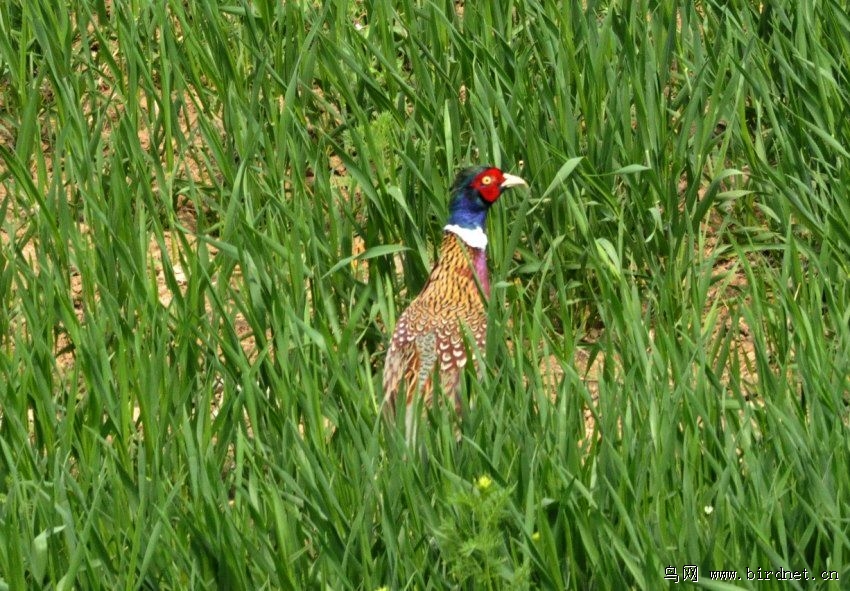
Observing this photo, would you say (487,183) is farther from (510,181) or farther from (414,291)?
(414,291)

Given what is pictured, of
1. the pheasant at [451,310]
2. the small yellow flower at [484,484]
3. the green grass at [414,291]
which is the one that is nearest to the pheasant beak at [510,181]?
the pheasant at [451,310]

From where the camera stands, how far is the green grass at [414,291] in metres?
3.70

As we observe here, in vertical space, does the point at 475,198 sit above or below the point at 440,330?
above

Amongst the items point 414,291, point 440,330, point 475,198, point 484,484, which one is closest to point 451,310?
point 440,330

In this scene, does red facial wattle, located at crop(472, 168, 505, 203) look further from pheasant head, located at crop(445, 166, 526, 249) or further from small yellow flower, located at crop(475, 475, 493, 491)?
small yellow flower, located at crop(475, 475, 493, 491)

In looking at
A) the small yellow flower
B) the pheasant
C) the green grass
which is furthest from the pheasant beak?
the small yellow flower

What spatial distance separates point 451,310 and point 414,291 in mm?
572

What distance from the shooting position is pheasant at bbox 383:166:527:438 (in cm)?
478

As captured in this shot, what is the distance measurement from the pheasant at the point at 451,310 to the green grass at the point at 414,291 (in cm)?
10

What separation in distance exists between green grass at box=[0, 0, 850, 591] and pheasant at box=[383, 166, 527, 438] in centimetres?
10

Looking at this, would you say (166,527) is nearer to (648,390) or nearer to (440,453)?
(440,453)

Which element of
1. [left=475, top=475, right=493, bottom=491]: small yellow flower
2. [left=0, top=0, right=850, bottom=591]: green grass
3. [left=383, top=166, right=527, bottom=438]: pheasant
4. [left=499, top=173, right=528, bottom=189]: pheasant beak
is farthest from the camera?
[left=499, top=173, right=528, bottom=189]: pheasant beak

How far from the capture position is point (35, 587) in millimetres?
3744

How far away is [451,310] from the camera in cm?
500
